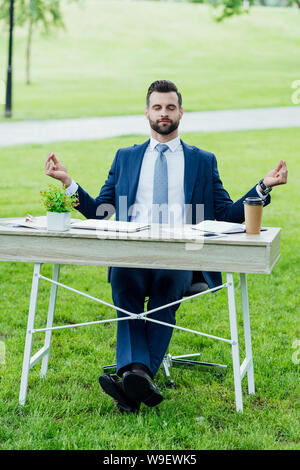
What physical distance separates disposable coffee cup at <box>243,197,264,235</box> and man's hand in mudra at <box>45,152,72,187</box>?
102 centimetres

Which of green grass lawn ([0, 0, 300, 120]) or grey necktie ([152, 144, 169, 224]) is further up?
green grass lawn ([0, 0, 300, 120])

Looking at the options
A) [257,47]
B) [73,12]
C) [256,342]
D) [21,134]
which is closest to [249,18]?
[257,47]

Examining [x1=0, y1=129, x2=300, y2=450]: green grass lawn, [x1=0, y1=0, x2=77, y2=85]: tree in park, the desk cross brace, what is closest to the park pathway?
[x1=0, y1=0, x2=77, y2=85]: tree in park

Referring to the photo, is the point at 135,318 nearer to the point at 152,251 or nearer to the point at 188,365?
the point at 152,251

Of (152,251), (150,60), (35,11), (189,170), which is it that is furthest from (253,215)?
(150,60)

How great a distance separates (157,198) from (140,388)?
1.15 m

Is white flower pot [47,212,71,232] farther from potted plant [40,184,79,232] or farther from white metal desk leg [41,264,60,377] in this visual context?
white metal desk leg [41,264,60,377]

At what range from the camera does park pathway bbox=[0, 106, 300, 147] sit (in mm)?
16094

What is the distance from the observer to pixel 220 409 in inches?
137

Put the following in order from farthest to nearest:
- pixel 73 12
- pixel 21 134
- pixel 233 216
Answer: pixel 73 12
pixel 21 134
pixel 233 216

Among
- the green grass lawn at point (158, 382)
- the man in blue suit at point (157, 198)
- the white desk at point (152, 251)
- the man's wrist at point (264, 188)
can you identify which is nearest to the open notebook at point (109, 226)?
the white desk at point (152, 251)
